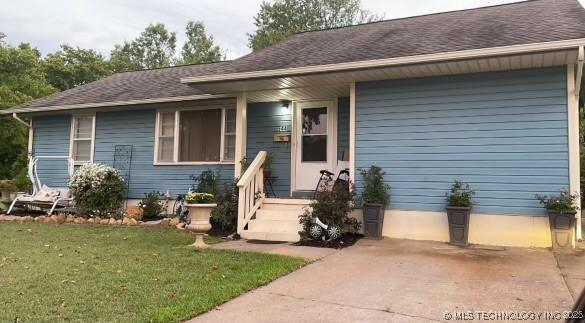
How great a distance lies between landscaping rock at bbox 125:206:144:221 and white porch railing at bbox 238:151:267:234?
2.93 meters

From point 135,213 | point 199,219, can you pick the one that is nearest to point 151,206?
point 135,213

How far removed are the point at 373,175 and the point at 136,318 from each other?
449 cm

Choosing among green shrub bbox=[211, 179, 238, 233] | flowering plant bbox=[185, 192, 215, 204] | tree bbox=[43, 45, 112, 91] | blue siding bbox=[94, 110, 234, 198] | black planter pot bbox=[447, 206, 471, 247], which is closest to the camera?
black planter pot bbox=[447, 206, 471, 247]

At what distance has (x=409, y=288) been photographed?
3.89m

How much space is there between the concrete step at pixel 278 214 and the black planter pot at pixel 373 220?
3.74 feet

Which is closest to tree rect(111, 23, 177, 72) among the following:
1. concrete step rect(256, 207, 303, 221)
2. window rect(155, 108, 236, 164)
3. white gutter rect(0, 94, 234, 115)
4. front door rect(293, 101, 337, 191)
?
white gutter rect(0, 94, 234, 115)

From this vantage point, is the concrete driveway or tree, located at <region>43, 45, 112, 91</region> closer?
the concrete driveway

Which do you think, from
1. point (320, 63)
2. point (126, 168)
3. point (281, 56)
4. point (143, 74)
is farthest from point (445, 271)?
point (143, 74)

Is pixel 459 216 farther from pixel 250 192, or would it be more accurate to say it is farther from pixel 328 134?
pixel 250 192

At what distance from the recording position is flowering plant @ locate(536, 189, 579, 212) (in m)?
5.50

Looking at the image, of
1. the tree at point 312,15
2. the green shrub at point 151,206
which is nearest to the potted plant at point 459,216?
the green shrub at point 151,206

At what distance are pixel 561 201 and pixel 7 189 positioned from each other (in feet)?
38.5

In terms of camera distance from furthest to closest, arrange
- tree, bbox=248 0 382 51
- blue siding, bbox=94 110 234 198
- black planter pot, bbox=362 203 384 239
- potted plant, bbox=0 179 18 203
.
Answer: tree, bbox=248 0 382 51 < potted plant, bbox=0 179 18 203 < blue siding, bbox=94 110 234 198 < black planter pot, bbox=362 203 384 239

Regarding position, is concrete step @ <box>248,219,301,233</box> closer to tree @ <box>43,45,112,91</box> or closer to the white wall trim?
the white wall trim
